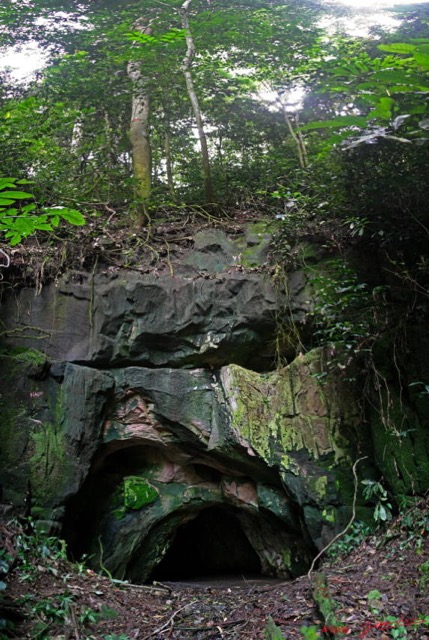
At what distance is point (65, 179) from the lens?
26.1 ft

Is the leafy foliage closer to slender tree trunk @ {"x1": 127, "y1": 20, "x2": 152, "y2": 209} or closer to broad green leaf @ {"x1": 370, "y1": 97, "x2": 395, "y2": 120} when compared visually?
broad green leaf @ {"x1": 370, "y1": 97, "x2": 395, "y2": 120}

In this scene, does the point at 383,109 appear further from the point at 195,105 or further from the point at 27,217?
the point at 195,105

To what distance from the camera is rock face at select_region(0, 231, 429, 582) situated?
18.9 feet

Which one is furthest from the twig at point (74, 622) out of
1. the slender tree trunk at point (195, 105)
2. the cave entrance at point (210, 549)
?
the slender tree trunk at point (195, 105)

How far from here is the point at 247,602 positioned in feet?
16.2

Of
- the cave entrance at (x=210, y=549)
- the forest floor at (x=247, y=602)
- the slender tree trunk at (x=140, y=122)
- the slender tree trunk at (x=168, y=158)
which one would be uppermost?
Answer: the slender tree trunk at (x=140, y=122)

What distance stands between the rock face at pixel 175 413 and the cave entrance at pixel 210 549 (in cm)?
182

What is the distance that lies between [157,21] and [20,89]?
285 centimetres

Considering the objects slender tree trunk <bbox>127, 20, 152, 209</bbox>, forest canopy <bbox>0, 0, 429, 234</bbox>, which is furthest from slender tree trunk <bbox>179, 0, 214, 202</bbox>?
slender tree trunk <bbox>127, 20, 152, 209</bbox>

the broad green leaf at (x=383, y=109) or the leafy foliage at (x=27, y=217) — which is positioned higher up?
the broad green leaf at (x=383, y=109)

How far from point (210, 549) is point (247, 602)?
461 cm

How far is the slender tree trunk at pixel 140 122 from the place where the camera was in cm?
842

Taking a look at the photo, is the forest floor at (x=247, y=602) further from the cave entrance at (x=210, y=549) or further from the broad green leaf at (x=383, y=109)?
the cave entrance at (x=210, y=549)

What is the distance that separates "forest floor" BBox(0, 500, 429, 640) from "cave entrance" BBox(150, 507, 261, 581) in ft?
11.6
